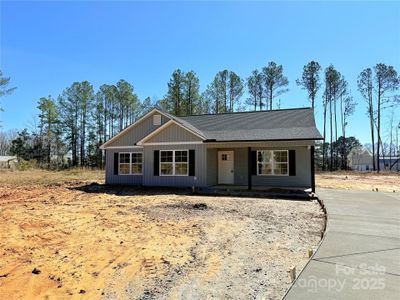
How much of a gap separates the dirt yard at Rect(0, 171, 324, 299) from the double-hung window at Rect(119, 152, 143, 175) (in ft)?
23.4

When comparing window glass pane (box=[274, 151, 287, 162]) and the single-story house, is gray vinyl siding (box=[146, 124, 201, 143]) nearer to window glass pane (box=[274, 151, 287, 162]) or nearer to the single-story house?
the single-story house

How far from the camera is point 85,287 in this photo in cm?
487

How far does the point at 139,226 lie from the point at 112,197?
6.10 metres

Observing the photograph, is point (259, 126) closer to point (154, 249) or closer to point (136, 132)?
point (136, 132)

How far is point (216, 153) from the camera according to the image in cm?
1725

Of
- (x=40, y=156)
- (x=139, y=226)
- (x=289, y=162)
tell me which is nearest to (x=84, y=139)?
(x=40, y=156)

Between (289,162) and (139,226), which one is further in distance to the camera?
(289,162)

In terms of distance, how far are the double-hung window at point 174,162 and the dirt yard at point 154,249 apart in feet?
16.8

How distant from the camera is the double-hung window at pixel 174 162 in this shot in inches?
637

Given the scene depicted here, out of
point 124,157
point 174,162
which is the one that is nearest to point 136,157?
point 124,157

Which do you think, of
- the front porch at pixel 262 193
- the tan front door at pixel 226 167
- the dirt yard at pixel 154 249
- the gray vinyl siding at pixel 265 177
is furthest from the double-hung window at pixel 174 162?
the dirt yard at pixel 154 249

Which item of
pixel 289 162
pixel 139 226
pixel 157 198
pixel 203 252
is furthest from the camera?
pixel 289 162

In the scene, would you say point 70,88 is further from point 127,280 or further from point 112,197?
point 127,280

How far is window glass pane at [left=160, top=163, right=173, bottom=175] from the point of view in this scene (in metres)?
16.6
